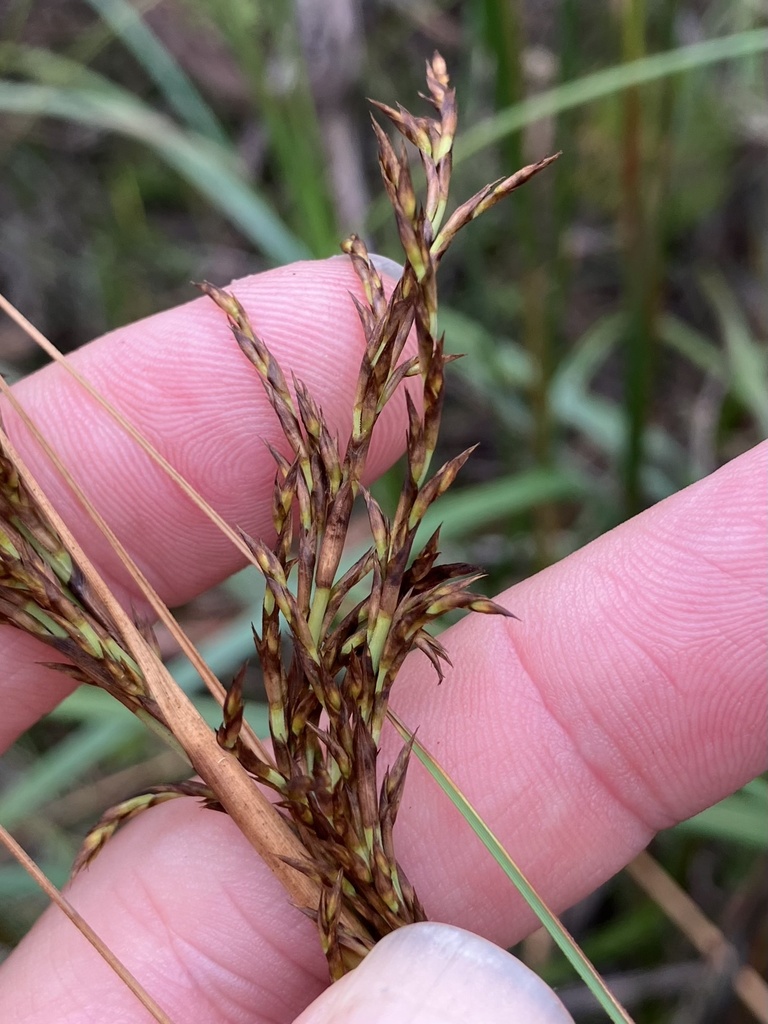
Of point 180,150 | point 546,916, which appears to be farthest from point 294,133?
point 546,916

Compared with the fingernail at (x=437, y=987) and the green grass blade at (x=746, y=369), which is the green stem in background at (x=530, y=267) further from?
the fingernail at (x=437, y=987)

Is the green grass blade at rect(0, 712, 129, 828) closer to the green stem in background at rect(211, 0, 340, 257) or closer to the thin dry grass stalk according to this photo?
the thin dry grass stalk

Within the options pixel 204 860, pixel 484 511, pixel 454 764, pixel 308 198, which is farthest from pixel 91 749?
pixel 308 198

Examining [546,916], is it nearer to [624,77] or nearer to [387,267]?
[387,267]

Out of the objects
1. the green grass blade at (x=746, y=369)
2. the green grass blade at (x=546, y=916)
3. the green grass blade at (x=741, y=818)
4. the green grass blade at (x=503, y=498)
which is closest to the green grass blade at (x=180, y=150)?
the green grass blade at (x=503, y=498)

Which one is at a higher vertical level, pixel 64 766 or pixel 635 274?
pixel 635 274

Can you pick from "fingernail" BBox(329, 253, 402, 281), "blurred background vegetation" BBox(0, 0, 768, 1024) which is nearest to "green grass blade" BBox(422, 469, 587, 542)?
"blurred background vegetation" BBox(0, 0, 768, 1024)

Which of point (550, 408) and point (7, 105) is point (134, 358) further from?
point (550, 408)
